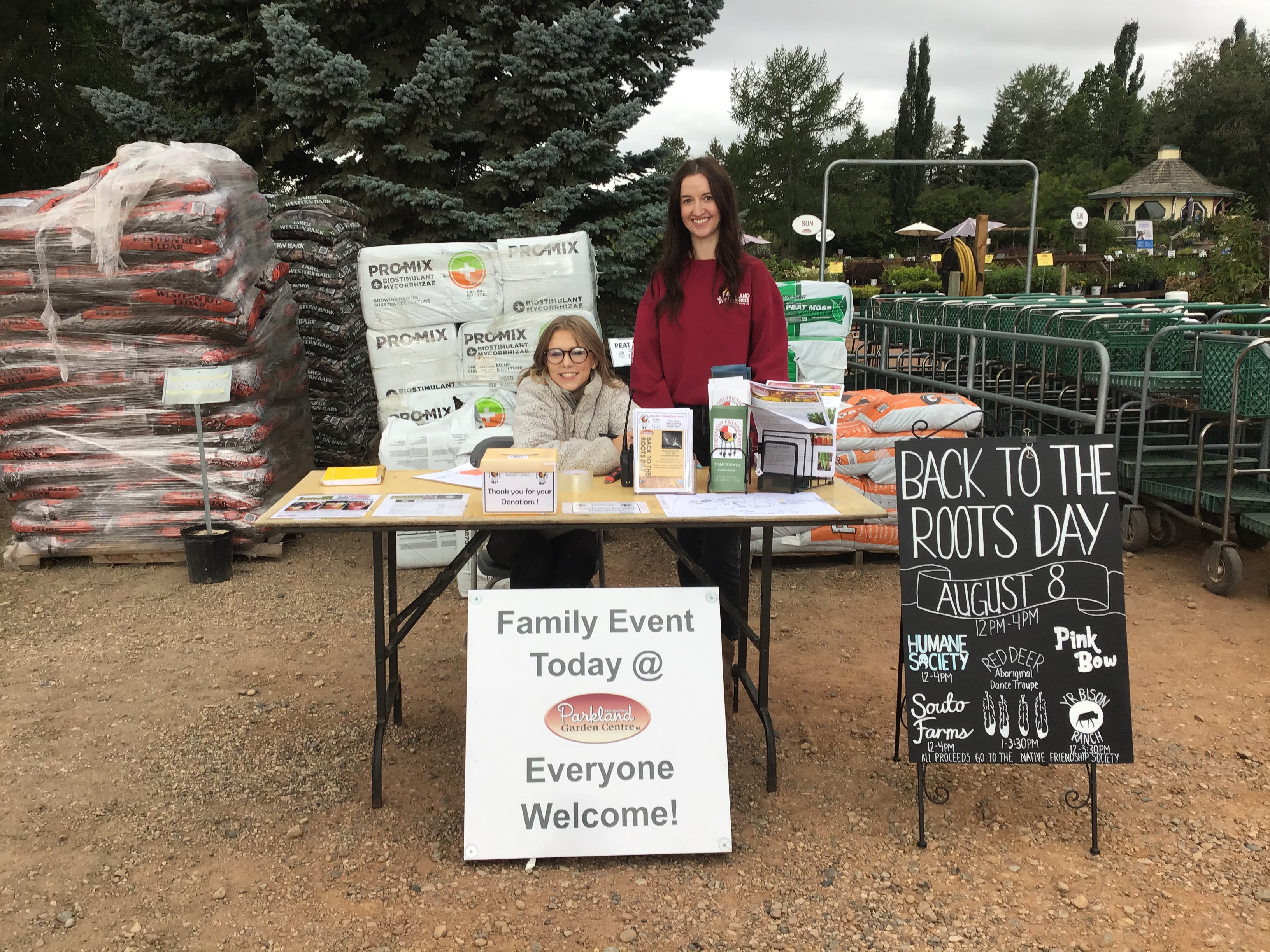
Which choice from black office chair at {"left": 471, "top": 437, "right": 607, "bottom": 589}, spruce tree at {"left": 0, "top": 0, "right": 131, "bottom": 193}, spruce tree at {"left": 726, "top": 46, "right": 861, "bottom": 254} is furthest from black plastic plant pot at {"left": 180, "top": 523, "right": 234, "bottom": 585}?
spruce tree at {"left": 726, "top": 46, "right": 861, "bottom": 254}

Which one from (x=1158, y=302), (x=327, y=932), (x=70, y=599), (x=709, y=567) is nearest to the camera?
(x=327, y=932)

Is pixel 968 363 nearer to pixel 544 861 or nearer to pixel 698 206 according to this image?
pixel 698 206

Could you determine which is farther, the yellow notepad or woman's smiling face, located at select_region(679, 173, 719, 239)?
woman's smiling face, located at select_region(679, 173, 719, 239)

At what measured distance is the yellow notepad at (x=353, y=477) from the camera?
3.14 metres

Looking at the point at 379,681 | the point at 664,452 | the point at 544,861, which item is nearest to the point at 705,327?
the point at 664,452

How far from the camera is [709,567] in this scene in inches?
141

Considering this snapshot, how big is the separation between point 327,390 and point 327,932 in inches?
191

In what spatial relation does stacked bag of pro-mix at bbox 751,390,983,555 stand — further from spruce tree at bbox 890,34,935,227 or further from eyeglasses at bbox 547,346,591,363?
spruce tree at bbox 890,34,935,227

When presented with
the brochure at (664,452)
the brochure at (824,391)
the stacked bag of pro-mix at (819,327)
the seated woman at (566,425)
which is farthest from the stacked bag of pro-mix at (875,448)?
the brochure at (664,452)

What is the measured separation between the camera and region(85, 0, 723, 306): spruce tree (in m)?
6.47

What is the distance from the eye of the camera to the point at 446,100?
21.4ft

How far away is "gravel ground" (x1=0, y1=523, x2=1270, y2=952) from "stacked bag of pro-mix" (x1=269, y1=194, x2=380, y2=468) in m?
2.54

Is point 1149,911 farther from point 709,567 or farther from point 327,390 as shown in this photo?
point 327,390

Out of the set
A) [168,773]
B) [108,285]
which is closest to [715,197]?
[168,773]
